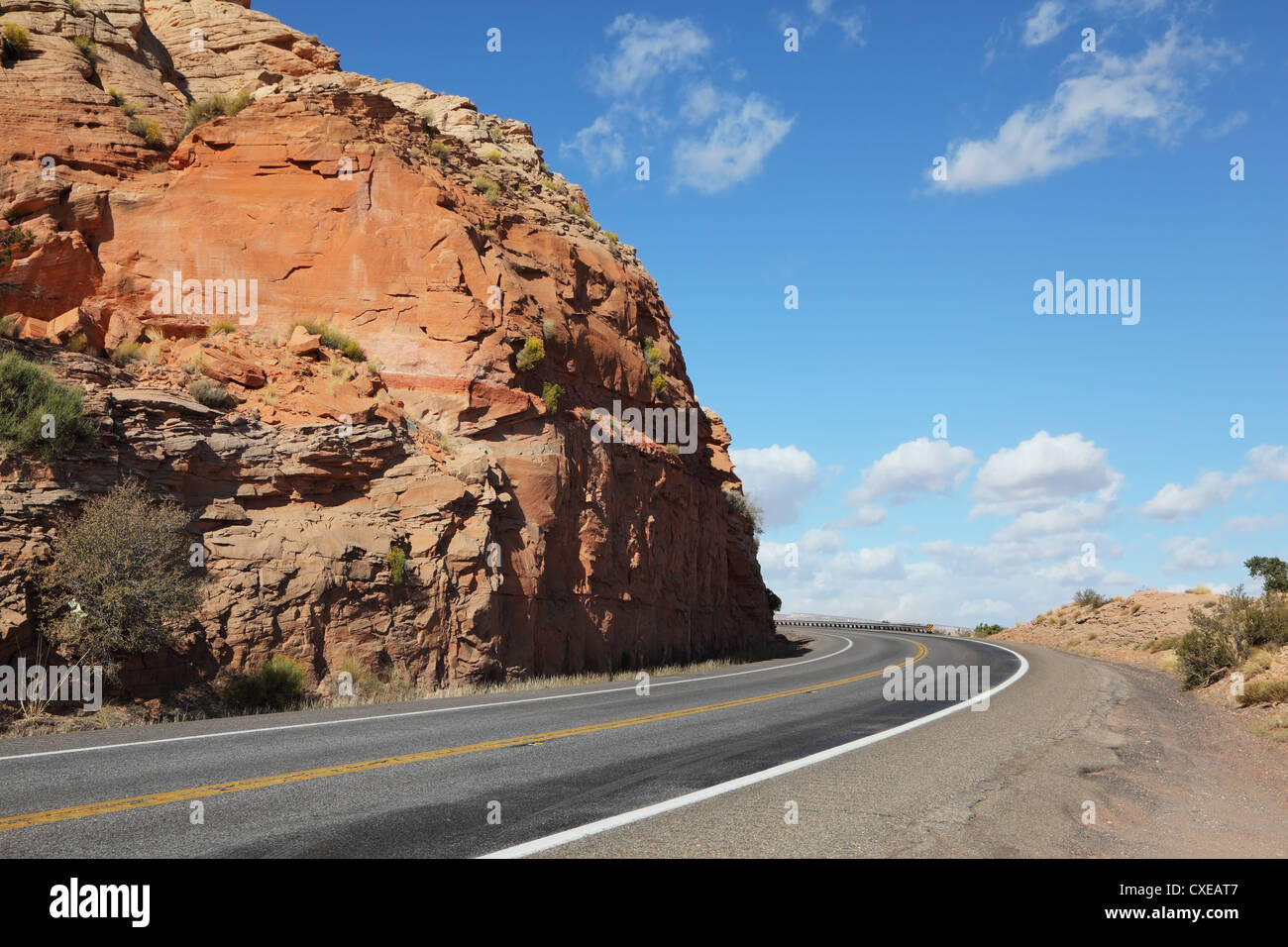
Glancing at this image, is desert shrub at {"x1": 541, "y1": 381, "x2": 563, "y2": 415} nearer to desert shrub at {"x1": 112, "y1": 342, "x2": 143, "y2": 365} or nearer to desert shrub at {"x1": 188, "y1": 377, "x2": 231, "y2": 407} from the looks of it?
desert shrub at {"x1": 188, "y1": 377, "x2": 231, "y2": 407}

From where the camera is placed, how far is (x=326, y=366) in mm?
19906

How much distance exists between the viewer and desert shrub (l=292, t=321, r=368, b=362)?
820 inches

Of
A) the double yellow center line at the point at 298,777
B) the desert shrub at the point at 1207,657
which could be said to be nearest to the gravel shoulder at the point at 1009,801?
the double yellow center line at the point at 298,777

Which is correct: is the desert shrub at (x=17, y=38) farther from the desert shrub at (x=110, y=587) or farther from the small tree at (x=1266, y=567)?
the small tree at (x=1266, y=567)

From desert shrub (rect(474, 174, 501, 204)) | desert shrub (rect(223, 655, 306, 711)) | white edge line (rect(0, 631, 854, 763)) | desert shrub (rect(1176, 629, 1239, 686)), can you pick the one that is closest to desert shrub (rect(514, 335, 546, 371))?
desert shrub (rect(474, 174, 501, 204))

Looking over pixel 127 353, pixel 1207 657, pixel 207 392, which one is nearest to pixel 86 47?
pixel 127 353

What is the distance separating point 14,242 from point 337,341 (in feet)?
21.5

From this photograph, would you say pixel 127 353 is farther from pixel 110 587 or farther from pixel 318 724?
pixel 318 724

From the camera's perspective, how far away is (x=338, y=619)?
52.2 feet

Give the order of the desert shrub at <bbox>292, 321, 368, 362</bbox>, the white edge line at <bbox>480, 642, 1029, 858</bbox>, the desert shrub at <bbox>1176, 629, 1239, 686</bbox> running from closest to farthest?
1. the white edge line at <bbox>480, 642, 1029, 858</bbox>
2. the desert shrub at <bbox>1176, 629, 1239, 686</bbox>
3. the desert shrub at <bbox>292, 321, 368, 362</bbox>

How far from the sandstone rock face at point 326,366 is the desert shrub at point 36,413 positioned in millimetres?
328

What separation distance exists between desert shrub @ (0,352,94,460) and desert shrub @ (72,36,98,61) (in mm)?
13219
